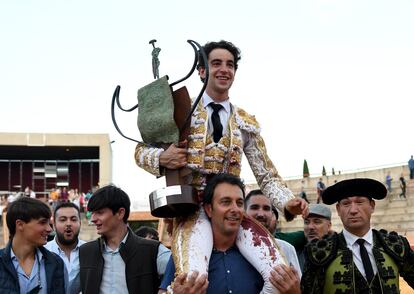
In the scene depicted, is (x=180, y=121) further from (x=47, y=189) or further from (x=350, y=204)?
(x=47, y=189)

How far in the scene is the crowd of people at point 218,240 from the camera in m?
3.52

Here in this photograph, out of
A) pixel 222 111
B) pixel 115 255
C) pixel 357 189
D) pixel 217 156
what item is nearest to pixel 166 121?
pixel 217 156

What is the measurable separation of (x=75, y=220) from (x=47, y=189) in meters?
36.1

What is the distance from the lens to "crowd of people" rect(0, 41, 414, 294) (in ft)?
11.5

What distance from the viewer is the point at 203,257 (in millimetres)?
3465

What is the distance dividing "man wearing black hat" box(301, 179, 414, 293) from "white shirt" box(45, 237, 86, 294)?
1563 mm

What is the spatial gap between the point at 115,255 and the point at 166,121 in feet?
3.63

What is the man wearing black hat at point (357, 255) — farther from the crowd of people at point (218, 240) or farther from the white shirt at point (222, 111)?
the white shirt at point (222, 111)

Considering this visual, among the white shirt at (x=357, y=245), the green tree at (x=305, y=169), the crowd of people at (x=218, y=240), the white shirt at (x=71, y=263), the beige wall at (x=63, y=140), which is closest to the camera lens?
the crowd of people at (x=218, y=240)

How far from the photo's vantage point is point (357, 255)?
3855 mm

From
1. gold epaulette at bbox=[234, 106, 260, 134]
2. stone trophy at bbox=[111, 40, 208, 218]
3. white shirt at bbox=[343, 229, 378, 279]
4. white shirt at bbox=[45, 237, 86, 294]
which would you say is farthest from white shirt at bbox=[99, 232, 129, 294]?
white shirt at bbox=[343, 229, 378, 279]

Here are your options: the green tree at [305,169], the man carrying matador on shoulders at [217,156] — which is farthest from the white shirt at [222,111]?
the green tree at [305,169]

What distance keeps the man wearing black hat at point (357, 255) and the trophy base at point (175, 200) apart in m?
A: 0.85

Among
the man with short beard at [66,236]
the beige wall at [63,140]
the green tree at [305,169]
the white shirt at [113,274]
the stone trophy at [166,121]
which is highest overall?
the beige wall at [63,140]
